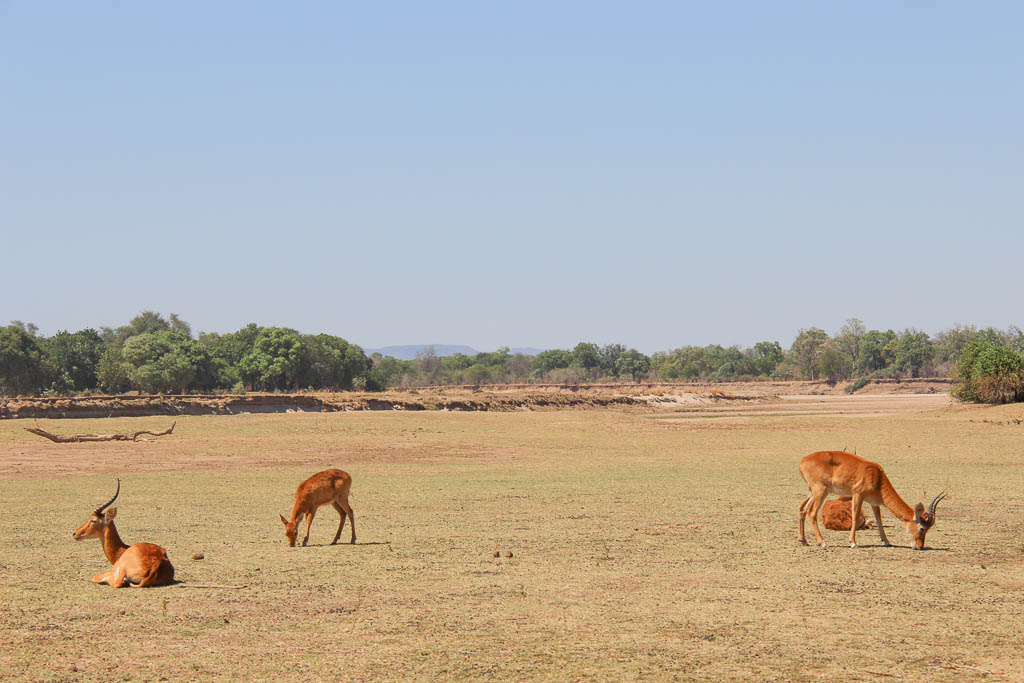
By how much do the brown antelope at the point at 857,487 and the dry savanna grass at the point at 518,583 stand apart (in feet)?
1.44

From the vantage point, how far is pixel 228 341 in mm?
102312

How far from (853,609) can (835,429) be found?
35893 mm

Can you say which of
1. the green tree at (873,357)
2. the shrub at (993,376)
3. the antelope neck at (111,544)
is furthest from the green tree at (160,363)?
the green tree at (873,357)

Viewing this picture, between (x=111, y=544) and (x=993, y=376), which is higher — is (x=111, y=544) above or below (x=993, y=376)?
below

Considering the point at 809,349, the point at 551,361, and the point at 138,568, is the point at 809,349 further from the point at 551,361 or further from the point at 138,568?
the point at 138,568

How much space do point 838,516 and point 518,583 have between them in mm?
6563

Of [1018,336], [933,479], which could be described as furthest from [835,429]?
[1018,336]

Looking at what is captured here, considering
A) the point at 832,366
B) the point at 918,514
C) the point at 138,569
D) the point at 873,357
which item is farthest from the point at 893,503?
the point at 873,357

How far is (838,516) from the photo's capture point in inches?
663

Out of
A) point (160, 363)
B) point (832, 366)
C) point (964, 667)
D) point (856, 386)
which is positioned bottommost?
point (964, 667)

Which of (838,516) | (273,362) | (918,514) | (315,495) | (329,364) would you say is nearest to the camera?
(918,514)

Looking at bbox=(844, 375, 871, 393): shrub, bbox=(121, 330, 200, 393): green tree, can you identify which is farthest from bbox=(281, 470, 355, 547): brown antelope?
bbox=(844, 375, 871, 393): shrub

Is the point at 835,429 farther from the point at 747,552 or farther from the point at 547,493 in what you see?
the point at 747,552

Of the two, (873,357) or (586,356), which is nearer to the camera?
(873,357)
